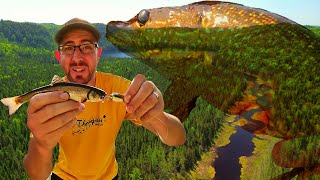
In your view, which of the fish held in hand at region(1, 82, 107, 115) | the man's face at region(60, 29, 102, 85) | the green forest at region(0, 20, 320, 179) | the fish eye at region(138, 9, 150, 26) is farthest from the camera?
the green forest at region(0, 20, 320, 179)

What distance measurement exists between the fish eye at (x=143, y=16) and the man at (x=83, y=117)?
116 cm

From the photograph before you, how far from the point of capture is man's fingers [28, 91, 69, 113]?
41.8 inches

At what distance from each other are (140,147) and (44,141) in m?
3.35

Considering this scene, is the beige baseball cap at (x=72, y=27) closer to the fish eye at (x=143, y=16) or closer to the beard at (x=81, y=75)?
the beard at (x=81, y=75)

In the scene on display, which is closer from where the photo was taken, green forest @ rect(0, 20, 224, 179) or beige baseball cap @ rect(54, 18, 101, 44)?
beige baseball cap @ rect(54, 18, 101, 44)

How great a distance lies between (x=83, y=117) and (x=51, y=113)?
2.43 ft

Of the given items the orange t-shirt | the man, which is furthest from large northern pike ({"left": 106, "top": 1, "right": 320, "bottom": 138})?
the orange t-shirt

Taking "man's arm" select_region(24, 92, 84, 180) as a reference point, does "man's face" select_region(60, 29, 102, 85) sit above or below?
above

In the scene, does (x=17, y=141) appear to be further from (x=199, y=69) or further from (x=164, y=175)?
(x=199, y=69)

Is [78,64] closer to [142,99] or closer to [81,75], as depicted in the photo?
[81,75]

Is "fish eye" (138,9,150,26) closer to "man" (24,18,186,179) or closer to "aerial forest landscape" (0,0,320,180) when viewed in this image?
"aerial forest landscape" (0,0,320,180)

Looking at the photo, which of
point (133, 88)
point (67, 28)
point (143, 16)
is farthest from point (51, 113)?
point (143, 16)

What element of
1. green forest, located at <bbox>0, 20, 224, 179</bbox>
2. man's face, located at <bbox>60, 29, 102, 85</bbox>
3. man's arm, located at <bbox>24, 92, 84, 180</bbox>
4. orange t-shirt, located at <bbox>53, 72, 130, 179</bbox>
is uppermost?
man's face, located at <bbox>60, 29, 102, 85</bbox>

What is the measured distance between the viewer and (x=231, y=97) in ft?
8.78
